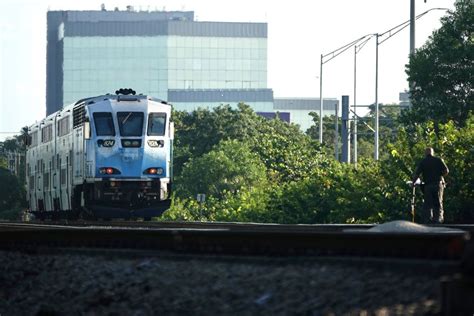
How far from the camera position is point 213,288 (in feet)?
30.2

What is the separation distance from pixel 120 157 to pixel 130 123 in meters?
0.94

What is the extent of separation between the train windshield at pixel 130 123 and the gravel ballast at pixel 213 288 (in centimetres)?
2420

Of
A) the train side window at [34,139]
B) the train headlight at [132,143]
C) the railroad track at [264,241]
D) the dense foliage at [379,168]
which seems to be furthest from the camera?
the train side window at [34,139]

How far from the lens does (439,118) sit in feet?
153

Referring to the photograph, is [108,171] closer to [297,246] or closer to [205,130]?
[297,246]

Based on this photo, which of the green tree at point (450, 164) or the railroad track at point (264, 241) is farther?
the green tree at point (450, 164)

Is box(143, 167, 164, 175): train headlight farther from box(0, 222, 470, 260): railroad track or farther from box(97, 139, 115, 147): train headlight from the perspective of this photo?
box(0, 222, 470, 260): railroad track

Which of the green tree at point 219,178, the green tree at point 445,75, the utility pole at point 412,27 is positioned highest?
the utility pole at point 412,27

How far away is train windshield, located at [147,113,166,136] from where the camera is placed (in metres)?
35.8

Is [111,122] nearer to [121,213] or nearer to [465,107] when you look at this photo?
[121,213]

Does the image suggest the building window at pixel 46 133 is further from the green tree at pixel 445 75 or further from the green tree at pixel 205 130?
the green tree at pixel 205 130

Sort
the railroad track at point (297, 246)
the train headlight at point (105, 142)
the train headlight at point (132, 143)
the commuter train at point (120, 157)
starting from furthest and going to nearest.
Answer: the train headlight at point (132, 143) → the train headlight at point (105, 142) → the commuter train at point (120, 157) → the railroad track at point (297, 246)

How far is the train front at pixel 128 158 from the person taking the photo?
35.0 meters

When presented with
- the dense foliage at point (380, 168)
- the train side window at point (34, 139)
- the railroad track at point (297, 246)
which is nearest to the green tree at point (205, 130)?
the dense foliage at point (380, 168)
